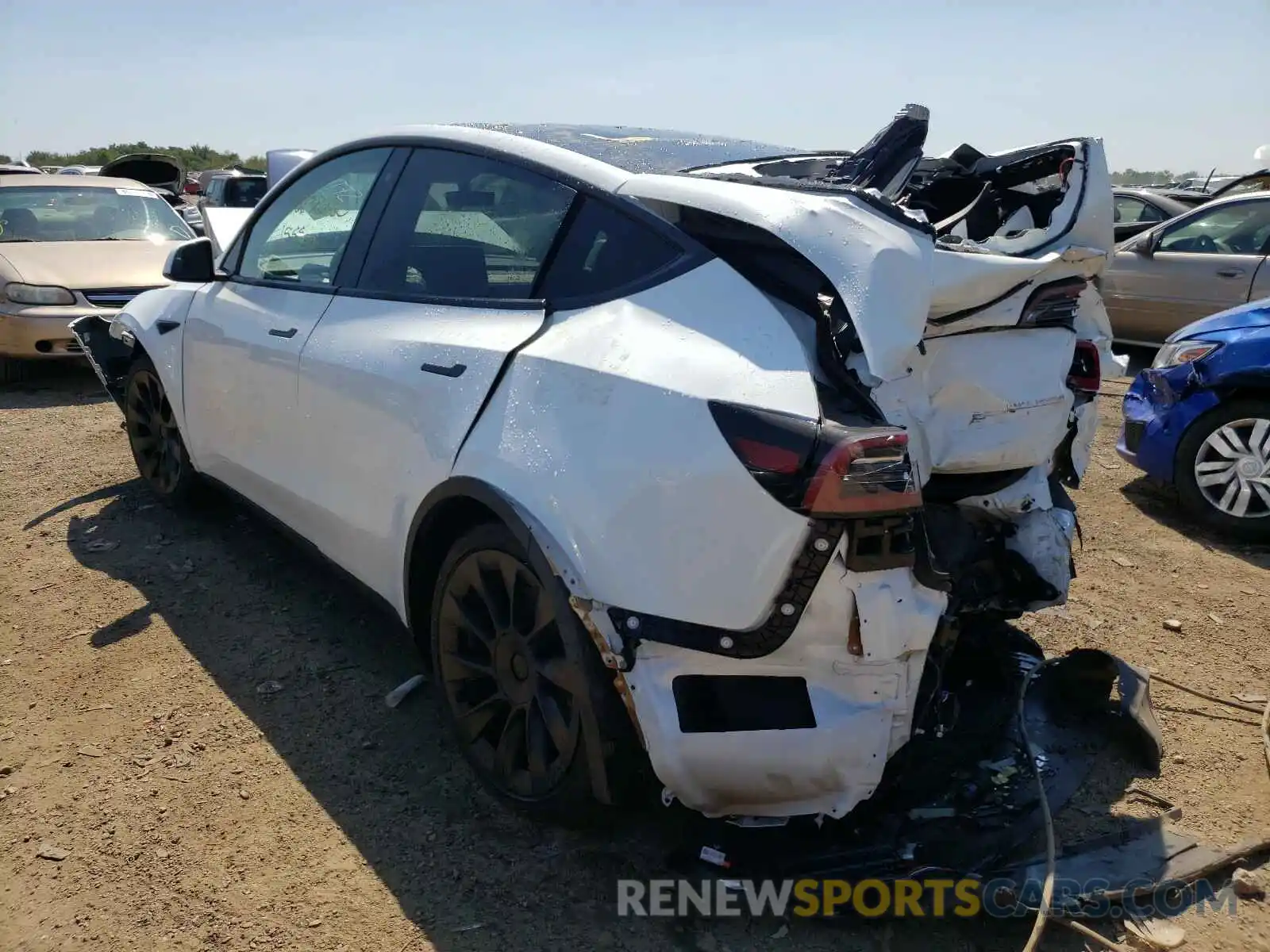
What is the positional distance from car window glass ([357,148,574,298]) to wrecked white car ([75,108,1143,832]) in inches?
0.4

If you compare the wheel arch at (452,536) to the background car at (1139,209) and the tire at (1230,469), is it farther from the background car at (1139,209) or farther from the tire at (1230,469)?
the background car at (1139,209)

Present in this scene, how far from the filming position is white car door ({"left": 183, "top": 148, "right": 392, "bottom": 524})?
3443mm

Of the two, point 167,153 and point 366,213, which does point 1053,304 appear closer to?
point 366,213

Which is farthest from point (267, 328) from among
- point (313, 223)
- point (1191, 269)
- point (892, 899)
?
point (1191, 269)

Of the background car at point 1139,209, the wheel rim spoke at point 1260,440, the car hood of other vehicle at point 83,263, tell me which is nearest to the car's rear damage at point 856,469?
the wheel rim spoke at point 1260,440

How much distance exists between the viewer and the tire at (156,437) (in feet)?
15.0

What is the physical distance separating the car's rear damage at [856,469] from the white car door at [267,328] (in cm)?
148

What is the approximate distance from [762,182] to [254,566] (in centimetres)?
292

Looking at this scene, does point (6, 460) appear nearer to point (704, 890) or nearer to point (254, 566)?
point (254, 566)

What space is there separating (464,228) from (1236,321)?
13.9 ft

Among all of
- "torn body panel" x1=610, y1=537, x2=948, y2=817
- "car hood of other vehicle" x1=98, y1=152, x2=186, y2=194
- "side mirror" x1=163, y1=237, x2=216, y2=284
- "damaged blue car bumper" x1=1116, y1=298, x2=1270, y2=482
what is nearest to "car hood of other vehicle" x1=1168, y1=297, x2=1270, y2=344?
"damaged blue car bumper" x1=1116, y1=298, x2=1270, y2=482

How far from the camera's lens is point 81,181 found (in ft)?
31.0

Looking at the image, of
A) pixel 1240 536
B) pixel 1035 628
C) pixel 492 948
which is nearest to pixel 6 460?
pixel 492 948

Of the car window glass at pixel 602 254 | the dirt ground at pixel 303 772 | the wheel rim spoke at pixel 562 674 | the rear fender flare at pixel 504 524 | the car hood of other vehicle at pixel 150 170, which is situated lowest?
the dirt ground at pixel 303 772
